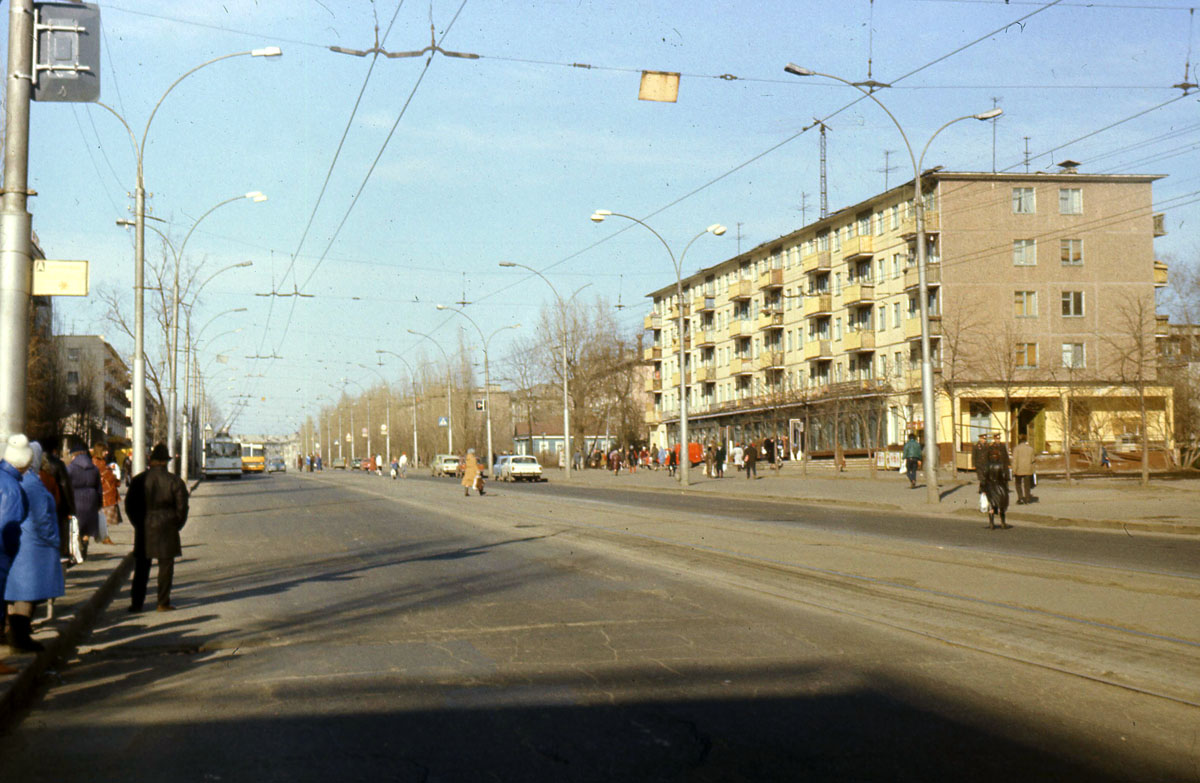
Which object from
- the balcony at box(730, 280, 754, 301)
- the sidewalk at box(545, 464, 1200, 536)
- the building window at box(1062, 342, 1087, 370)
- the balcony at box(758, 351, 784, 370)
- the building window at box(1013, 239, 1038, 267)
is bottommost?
the sidewalk at box(545, 464, 1200, 536)

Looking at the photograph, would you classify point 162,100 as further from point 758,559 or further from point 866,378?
point 866,378

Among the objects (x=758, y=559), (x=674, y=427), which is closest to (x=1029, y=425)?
(x=674, y=427)

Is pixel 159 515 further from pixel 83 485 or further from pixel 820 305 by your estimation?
pixel 820 305

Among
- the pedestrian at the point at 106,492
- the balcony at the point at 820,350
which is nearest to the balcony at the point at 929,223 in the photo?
the balcony at the point at 820,350

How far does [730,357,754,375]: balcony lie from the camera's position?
8556cm

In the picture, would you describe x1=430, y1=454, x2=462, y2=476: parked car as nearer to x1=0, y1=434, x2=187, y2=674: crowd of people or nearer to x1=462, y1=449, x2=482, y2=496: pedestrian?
x1=462, y1=449, x2=482, y2=496: pedestrian

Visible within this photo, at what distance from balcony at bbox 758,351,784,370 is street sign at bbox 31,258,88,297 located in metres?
70.1

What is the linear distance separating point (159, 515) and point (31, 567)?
343 cm

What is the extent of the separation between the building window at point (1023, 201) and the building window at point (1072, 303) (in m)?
5.01

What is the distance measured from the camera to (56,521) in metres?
8.12

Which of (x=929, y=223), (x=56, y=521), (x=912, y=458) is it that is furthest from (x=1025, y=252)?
(x=56, y=521)

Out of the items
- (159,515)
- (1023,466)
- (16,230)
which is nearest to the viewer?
(16,230)

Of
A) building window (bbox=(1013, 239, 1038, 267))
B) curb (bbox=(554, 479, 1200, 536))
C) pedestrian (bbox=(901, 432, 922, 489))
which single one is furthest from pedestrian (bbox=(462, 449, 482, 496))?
building window (bbox=(1013, 239, 1038, 267))

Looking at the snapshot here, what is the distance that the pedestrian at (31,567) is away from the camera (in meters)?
7.84
